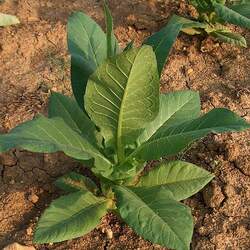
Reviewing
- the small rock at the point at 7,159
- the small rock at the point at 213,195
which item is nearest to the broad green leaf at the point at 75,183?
the small rock at the point at 7,159

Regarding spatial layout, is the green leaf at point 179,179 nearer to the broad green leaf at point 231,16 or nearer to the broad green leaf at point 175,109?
the broad green leaf at point 175,109

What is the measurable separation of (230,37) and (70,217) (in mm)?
1872

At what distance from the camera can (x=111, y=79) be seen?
2.07 meters

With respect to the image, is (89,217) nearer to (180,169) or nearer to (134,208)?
(134,208)

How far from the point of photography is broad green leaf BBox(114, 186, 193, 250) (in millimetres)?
1973

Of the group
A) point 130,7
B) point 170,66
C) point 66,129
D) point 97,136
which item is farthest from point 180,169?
point 130,7

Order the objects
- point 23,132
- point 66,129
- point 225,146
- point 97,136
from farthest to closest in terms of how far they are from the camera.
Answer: point 225,146, point 97,136, point 66,129, point 23,132

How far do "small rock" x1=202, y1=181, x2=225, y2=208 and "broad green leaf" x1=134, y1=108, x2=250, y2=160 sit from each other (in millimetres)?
556

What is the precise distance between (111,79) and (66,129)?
31cm

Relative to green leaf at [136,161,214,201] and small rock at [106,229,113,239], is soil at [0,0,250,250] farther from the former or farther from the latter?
green leaf at [136,161,214,201]

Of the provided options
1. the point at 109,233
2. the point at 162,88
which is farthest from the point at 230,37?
the point at 109,233

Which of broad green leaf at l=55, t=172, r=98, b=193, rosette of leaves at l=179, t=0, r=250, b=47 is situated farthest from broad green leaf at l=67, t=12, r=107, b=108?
rosette of leaves at l=179, t=0, r=250, b=47

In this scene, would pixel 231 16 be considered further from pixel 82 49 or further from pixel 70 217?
pixel 70 217

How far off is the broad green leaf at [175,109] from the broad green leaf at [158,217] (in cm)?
44
